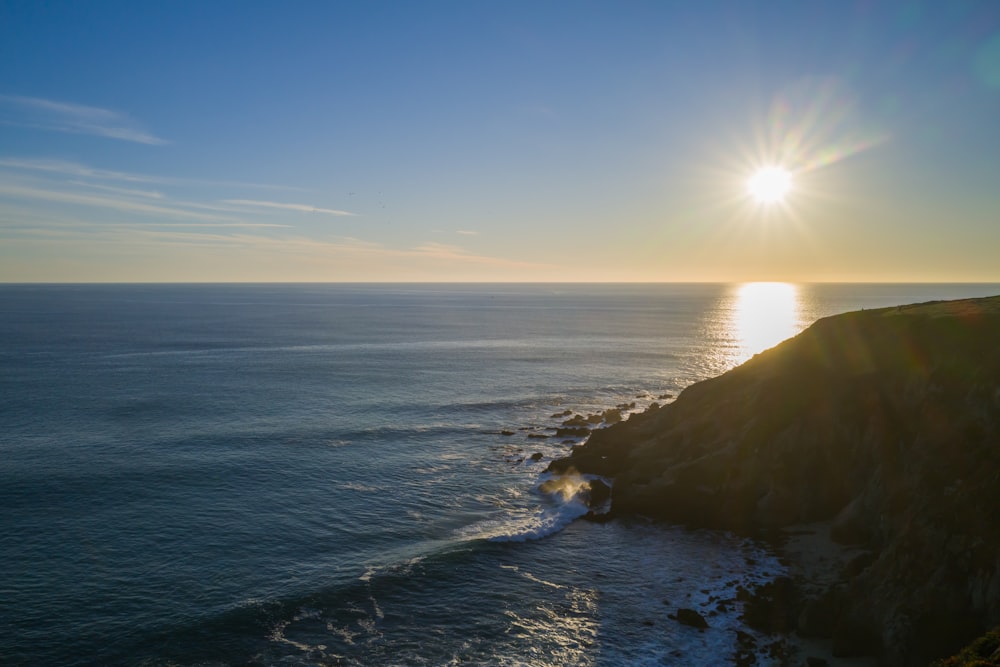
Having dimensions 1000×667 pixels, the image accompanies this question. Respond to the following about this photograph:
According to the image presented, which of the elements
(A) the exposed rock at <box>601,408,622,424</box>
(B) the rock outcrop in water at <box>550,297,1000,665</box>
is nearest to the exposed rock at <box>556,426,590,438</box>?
(A) the exposed rock at <box>601,408,622,424</box>

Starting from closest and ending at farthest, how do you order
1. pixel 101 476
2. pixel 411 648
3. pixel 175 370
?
pixel 411 648 → pixel 101 476 → pixel 175 370

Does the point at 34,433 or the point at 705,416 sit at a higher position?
the point at 705,416

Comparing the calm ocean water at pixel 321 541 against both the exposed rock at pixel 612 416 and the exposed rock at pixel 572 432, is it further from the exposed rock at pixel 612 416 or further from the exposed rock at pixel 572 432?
the exposed rock at pixel 612 416

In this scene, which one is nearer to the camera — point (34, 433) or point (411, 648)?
point (411, 648)

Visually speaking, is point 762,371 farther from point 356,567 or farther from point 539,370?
point 539,370

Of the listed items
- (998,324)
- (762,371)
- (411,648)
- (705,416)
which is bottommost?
(411,648)

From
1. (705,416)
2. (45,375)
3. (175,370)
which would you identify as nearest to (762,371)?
(705,416)

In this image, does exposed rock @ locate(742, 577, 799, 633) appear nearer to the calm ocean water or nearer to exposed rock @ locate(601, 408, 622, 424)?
the calm ocean water
